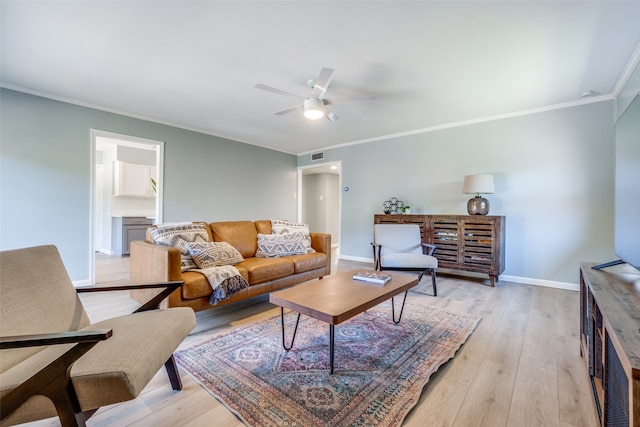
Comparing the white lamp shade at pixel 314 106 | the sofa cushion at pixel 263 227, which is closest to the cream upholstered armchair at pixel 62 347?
the sofa cushion at pixel 263 227

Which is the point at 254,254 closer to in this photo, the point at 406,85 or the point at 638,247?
the point at 406,85

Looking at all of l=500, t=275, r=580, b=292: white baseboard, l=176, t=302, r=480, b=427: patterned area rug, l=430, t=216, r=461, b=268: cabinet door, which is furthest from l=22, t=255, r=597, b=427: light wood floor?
l=430, t=216, r=461, b=268: cabinet door

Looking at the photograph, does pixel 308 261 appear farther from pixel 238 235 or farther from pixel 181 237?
pixel 181 237

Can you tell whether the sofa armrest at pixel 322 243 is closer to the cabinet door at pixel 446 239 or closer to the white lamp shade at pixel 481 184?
the cabinet door at pixel 446 239

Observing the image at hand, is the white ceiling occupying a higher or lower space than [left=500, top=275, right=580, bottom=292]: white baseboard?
higher

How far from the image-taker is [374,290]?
79.0 inches

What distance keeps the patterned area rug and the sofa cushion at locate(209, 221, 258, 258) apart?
1040 millimetres

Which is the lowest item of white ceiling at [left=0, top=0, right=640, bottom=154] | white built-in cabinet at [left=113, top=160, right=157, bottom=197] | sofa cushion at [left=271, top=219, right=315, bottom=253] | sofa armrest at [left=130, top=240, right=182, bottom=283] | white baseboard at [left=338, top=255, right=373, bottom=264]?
white baseboard at [left=338, top=255, right=373, bottom=264]

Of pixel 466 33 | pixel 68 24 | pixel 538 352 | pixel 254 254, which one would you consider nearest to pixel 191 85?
pixel 68 24

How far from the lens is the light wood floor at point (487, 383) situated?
1.31 metres

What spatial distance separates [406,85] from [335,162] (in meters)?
2.94

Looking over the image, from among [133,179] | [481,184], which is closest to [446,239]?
[481,184]

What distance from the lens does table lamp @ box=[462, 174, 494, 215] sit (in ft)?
12.0

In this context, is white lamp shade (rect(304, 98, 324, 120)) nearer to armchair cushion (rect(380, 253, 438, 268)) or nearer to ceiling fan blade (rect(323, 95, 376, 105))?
ceiling fan blade (rect(323, 95, 376, 105))
